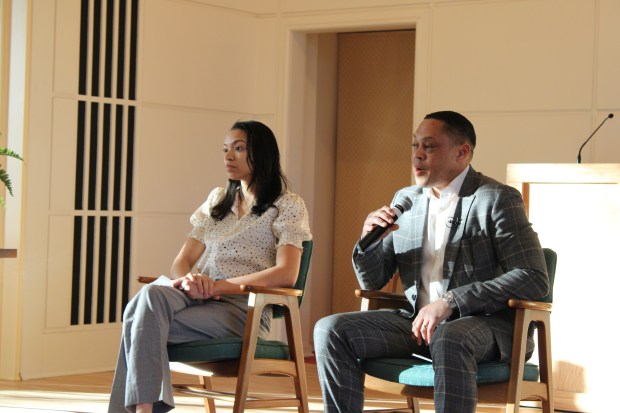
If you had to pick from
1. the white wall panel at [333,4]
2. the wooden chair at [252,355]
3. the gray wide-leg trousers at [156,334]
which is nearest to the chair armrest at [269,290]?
the wooden chair at [252,355]

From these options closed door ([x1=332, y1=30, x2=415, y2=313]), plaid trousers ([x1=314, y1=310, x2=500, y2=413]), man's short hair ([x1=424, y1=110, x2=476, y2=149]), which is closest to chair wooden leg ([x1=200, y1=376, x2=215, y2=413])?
plaid trousers ([x1=314, y1=310, x2=500, y2=413])

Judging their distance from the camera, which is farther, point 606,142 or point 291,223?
point 606,142

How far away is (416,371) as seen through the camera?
9.81ft

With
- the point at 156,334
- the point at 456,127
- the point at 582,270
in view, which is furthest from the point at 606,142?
the point at 156,334

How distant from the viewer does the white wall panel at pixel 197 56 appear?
231 inches

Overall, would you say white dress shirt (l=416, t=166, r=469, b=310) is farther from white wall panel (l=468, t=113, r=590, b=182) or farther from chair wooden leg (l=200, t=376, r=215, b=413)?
white wall panel (l=468, t=113, r=590, b=182)

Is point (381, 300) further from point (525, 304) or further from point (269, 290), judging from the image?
point (525, 304)

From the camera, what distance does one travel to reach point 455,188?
331 cm

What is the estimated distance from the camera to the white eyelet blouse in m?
3.71

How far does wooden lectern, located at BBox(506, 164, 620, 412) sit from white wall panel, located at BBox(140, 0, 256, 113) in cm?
224

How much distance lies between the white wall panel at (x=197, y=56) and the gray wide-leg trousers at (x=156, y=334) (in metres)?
2.62

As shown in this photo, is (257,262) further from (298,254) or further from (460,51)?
(460,51)

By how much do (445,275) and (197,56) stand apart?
3.33 meters

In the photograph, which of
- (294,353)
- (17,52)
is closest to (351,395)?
(294,353)
